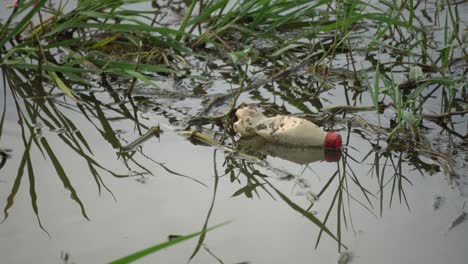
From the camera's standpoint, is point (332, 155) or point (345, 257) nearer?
point (345, 257)

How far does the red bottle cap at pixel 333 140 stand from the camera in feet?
7.01

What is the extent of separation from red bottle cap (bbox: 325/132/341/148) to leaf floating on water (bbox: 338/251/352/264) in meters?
0.52

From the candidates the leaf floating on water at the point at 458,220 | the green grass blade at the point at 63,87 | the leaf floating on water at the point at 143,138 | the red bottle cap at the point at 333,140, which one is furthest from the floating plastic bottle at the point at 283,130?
the green grass blade at the point at 63,87

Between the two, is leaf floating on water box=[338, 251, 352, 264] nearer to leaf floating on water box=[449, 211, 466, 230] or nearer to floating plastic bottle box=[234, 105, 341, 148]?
leaf floating on water box=[449, 211, 466, 230]

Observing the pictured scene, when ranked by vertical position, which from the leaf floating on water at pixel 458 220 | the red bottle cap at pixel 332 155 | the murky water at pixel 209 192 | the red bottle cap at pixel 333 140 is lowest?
the murky water at pixel 209 192

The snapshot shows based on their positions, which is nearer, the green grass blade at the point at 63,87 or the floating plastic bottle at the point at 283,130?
the floating plastic bottle at the point at 283,130

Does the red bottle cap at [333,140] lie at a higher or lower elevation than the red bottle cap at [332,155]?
higher

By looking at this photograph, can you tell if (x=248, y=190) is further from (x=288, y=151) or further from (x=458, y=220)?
(x=458, y=220)

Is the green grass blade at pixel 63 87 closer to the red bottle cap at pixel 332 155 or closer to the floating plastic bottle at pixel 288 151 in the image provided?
the floating plastic bottle at pixel 288 151

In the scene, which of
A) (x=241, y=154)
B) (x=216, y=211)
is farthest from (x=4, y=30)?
(x=216, y=211)

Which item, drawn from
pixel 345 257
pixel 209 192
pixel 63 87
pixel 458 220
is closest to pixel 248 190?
pixel 209 192

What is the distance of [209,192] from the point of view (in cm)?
194

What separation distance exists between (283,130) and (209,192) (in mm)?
348

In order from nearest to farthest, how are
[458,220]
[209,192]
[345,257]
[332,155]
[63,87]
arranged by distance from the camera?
[345,257] → [458,220] → [209,192] → [332,155] → [63,87]
